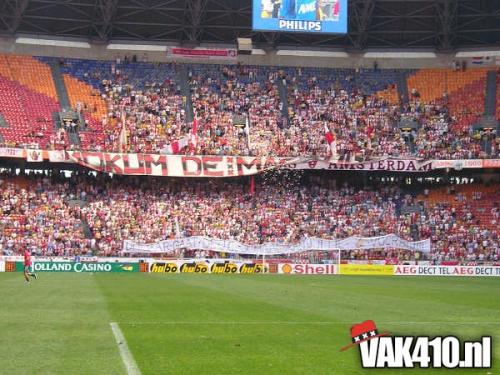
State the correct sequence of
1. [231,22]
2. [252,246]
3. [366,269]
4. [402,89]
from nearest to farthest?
1. [366,269]
2. [252,246]
3. [231,22]
4. [402,89]

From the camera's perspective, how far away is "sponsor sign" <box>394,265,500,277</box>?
5003 centimetres

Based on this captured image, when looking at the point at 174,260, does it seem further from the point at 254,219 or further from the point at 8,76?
the point at 8,76

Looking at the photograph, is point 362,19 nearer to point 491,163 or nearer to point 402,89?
point 402,89

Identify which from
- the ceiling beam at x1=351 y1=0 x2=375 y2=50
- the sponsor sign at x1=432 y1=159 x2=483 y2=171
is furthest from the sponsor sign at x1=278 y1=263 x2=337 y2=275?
the ceiling beam at x1=351 y1=0 x2=375 y2=50

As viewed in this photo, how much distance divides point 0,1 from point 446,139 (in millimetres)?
36050

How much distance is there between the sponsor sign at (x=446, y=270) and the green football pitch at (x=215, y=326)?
22.3 m

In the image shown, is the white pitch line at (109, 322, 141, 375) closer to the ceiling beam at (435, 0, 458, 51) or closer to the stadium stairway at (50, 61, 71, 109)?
the stadium stairway at (50, 61, 71, 109)

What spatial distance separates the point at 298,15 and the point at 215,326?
39648mm

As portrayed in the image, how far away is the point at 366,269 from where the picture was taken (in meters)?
50.2

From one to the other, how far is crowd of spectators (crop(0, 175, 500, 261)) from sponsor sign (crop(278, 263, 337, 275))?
9.10 ft

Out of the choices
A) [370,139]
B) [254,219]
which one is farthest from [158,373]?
[370,139]

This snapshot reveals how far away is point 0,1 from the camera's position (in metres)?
59.3

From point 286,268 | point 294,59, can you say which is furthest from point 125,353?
point 294,59

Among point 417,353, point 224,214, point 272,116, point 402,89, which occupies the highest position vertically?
point 402,89
